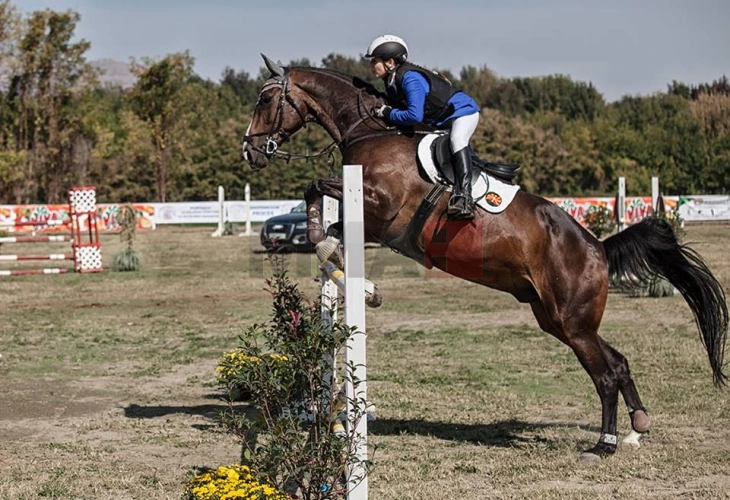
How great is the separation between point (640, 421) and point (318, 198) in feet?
8.52

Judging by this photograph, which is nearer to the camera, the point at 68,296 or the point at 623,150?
the point at 68,296

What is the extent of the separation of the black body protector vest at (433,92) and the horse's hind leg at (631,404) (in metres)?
1.96

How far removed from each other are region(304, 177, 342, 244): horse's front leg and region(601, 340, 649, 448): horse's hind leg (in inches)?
84.0

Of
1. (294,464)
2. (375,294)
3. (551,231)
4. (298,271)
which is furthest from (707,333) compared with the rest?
(298,271)

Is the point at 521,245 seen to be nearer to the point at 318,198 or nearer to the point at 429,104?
the point at 429,104

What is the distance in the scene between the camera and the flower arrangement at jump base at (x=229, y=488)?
397 cm

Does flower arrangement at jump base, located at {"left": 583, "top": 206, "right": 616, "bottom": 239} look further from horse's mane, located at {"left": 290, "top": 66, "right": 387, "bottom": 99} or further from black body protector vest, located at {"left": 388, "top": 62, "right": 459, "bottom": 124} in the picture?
black body protector vest, located at {"left": 388, "top": 62, "right": 459, "bottom": 124}

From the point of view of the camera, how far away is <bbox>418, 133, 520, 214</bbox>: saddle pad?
6234mm

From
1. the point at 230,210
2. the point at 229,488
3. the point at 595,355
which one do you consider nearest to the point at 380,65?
the point at 595,355

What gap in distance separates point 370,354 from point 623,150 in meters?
47.6

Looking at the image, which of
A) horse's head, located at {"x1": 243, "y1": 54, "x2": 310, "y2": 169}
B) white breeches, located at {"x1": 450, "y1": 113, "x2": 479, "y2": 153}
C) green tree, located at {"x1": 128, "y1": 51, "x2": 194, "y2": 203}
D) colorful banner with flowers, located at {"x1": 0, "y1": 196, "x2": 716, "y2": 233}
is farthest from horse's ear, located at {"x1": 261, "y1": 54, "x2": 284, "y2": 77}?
green tree, located at {"x1": 128, "y1": 51, "x2": 194, "y2": 203}

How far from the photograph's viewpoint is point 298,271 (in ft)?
63.3

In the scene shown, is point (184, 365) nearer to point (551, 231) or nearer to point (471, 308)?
point (551, 231)

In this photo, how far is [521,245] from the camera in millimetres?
6340
